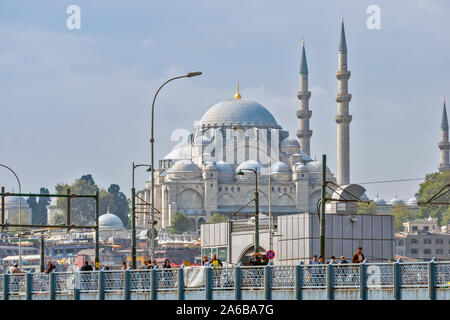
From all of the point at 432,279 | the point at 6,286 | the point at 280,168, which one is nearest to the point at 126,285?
the point at 6,286

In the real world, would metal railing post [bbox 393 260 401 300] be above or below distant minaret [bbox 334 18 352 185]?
below

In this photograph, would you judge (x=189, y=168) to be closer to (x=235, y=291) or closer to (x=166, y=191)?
(x=166, y=191)

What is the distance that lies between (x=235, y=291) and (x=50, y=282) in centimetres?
672

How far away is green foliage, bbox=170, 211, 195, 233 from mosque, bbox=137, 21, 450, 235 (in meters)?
2.29

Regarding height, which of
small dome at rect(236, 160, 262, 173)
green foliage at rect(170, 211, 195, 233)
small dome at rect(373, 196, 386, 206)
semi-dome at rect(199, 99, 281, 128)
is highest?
semi-dome at rect(199, 99, 281, 128)

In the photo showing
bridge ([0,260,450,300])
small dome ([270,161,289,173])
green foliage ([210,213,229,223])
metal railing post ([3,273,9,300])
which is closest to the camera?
bridge ([0,260,450,300])

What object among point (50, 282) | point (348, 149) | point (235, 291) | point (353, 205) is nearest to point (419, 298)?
point (235, 291)

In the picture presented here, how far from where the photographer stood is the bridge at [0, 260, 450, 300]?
25.2 m

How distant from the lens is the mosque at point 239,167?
563 ft

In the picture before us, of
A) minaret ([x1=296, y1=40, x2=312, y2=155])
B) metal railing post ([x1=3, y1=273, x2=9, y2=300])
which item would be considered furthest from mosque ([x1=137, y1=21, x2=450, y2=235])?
metal railing post ([x1=3, y1=273, x2=9, y2=300])

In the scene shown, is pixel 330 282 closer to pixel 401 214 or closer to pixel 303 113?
pixel 303 113

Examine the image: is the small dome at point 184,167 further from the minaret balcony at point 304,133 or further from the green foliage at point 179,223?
the minaret balcony at point 304,133

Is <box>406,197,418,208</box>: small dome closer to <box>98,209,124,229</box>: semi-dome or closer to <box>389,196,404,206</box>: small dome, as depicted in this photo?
<box>389,196,404,206</box>: small dome
